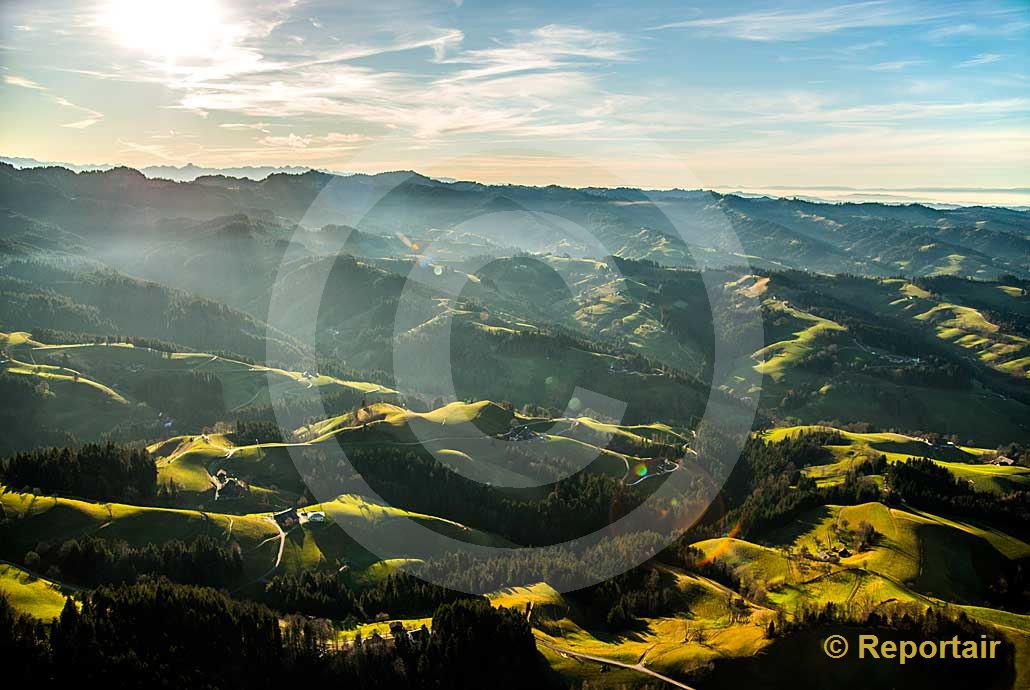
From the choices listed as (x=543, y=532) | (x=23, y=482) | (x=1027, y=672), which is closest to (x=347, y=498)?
(x=543, y=532)

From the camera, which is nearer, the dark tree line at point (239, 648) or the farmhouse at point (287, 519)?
the dark tree line at point (239, 648)

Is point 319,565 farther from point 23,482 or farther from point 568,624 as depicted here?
point 23,482

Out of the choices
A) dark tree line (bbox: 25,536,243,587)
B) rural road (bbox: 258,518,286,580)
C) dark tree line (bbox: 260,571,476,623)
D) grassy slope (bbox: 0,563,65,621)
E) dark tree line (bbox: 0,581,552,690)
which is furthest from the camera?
rural road (bbox: 258,518,286,580)

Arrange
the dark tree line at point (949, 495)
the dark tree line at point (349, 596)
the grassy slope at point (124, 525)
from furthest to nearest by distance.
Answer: the dark tree line at point (949, 495), the grassy slope at point (124, 525), the dark tree line at point (349, 596)

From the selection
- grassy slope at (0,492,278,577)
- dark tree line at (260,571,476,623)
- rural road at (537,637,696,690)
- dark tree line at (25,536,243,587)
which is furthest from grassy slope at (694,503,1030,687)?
dark tree line at (25,536,243,587)

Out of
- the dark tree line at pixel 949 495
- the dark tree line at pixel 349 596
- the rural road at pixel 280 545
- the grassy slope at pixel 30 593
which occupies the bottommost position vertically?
the dark tree line at pixel 349 596

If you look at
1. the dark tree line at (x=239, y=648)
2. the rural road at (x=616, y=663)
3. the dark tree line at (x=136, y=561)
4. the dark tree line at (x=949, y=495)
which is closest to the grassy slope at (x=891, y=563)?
the dark tree line at (x=949, y=495)

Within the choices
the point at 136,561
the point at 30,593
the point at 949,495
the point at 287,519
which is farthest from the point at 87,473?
the point at 949,495

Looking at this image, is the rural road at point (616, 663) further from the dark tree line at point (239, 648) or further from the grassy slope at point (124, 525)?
the grassy slope at point (124, 525)

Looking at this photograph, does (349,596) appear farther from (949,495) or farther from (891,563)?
(949,495)

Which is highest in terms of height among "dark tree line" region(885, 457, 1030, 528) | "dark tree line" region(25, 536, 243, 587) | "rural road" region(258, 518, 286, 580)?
"dark tree line" region(25, 536, 243, 587)

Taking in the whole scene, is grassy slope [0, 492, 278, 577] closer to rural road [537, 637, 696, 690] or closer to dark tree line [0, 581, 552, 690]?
dark tree line [0, 581, 552, 690]
